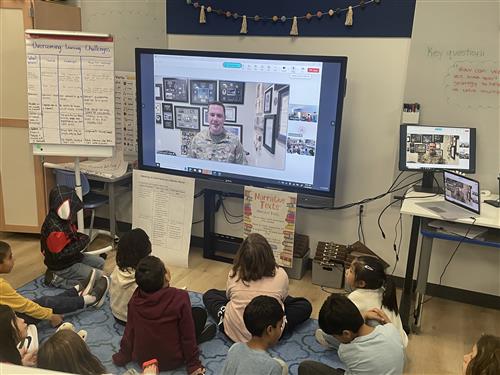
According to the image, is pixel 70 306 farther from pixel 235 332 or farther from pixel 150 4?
pixel 150 4

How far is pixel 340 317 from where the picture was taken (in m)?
1.87

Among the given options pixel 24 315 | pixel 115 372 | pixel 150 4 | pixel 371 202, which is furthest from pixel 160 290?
pixel 150 4

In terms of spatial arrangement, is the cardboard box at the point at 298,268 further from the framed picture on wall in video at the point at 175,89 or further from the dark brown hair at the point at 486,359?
the dark brown hair at the point at 486,359

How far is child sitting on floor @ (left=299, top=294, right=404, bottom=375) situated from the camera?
1885mm

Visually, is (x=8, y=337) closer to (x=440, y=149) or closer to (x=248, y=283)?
(x=248, y=283)

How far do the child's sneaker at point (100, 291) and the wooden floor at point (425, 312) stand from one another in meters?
0.44

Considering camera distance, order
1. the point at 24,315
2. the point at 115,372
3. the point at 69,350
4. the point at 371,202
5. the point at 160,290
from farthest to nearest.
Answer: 1. the point at 371,202
2. the point at 24,315
3. the point at 115,372
4. the point at 160,290
5. the point at 69,350

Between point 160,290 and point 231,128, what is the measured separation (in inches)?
59.4

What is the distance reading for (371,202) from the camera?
3.35 metres

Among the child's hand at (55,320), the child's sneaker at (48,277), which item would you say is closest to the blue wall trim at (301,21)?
the child's sneaker at (48,277)

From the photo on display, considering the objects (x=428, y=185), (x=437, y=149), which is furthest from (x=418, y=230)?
(x=437, y=149)

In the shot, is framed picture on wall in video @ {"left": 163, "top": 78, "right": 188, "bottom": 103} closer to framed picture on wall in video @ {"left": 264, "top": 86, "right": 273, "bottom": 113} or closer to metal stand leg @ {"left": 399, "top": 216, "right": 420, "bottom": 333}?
framed picture on wall in video @ {"left": 264, "top": 86, "right": 273, "bottom": 113}

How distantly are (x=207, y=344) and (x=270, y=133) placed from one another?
1.46 meters

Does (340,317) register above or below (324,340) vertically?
above
